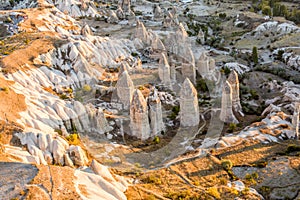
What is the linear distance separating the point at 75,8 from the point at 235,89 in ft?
240

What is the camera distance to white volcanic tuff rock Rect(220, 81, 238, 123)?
157 ft

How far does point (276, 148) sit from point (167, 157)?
13219 mm

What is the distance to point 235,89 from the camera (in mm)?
51125

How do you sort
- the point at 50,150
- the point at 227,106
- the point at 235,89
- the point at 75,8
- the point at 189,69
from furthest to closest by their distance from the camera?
the point at 75,8 < the point at 189,69 < the point at 235,89 < the point at 227,106 < the point at 50,150

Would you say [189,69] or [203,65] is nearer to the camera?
[189,69]

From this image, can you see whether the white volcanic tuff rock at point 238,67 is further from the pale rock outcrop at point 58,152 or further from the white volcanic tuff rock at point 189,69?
the pale rock outcrop at point 58,152

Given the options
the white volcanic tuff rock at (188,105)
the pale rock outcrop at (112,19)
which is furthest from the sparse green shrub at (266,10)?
the white volcanic tuff rock at (188,105)

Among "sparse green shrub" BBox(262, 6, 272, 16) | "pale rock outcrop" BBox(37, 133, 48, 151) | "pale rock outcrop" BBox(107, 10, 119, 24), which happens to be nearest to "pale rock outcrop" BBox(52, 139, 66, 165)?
"pale rock outcrop" BBox(37, 133, 48, 151)

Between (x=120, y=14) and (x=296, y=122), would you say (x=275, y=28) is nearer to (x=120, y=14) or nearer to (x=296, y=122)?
(x=120, y=14)

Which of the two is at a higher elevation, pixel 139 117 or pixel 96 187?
pixel 96 187

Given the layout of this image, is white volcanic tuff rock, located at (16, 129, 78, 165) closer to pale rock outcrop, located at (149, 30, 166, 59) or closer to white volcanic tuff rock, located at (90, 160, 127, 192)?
white volcanic tuff rock, located at (90, 160, 127, 192)

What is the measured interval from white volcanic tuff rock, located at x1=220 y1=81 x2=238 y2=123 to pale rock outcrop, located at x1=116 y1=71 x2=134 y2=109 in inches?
540

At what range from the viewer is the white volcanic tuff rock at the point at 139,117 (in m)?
43.3

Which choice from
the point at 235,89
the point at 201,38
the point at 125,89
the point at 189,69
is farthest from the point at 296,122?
the point at 201,38
